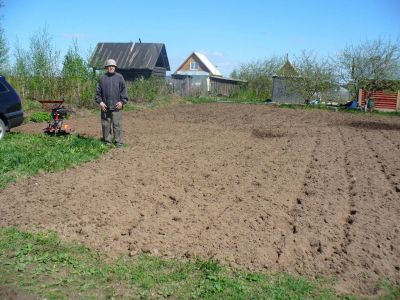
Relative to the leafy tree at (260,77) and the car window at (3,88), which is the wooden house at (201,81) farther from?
the car window at (3,88)

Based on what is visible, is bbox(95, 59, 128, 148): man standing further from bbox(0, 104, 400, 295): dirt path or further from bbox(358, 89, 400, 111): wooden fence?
bbox(358, 89, 400, 111): wooden fence

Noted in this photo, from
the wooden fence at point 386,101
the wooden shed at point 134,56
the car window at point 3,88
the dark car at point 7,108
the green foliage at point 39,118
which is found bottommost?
the wooden fence at point 386,101

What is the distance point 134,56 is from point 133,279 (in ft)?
102

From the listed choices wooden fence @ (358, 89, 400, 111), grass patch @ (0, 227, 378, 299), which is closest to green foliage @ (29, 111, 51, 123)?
grass patch @ (0, 227, 378, 299)

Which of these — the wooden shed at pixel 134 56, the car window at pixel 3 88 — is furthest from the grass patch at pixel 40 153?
the wooden shed at pixel 134 56

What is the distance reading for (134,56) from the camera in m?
33.1

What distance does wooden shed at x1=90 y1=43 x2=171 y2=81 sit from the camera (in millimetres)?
32500

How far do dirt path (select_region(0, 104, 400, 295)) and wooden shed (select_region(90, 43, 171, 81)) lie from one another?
78.5 ft

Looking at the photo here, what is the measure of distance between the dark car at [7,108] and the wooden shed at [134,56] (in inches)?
871

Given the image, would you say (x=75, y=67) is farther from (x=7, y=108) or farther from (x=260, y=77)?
(x=260, y=77)

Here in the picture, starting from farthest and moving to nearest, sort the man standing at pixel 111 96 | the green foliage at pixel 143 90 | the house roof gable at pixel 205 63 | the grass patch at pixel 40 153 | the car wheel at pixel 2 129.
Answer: the house roof gable at pixel 205 63, the green foliage at pixel 143 90, the car wheel at pixel 2 129, the man standing at pixel 111 96, the grass patch at pixel 40 153

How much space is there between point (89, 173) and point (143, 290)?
389 cm

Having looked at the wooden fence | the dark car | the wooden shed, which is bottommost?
the wooden fence

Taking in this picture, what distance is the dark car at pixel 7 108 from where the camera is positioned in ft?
33.5
